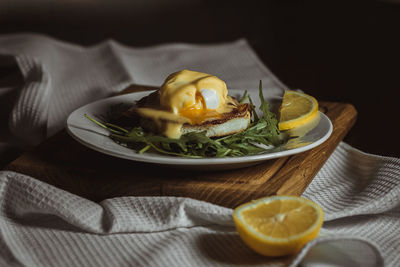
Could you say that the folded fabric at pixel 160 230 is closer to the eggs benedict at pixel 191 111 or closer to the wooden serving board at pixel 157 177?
the wooden serving board at pixel 157 177

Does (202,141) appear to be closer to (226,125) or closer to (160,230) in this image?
(226,125)

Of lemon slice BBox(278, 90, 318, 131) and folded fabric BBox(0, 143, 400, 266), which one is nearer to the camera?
folded fabric BBox(0, 143, 400, 266)

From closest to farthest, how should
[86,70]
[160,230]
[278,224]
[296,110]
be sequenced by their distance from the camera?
[278,224], [160,230], [296,110], [86,70]

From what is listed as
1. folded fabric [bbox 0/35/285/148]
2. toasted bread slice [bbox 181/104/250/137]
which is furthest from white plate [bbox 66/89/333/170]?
folded fabric [bbox 0/35/285/148]

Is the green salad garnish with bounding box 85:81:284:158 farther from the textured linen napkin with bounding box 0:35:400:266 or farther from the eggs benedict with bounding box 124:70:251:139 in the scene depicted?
the textured linen napkin with bounding box 0:35:400:266

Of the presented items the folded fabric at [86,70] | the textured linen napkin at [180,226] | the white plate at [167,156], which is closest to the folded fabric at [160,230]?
the textured linen napkin at [180,226]

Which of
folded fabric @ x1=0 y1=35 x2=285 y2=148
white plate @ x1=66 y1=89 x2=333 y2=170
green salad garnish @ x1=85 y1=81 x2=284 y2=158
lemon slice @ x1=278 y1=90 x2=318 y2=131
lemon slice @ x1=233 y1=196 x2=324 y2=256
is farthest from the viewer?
folded fabric @ x1=0 y1=35 x2=285 y2=148

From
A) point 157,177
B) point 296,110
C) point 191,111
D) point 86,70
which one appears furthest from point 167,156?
point 86,70
